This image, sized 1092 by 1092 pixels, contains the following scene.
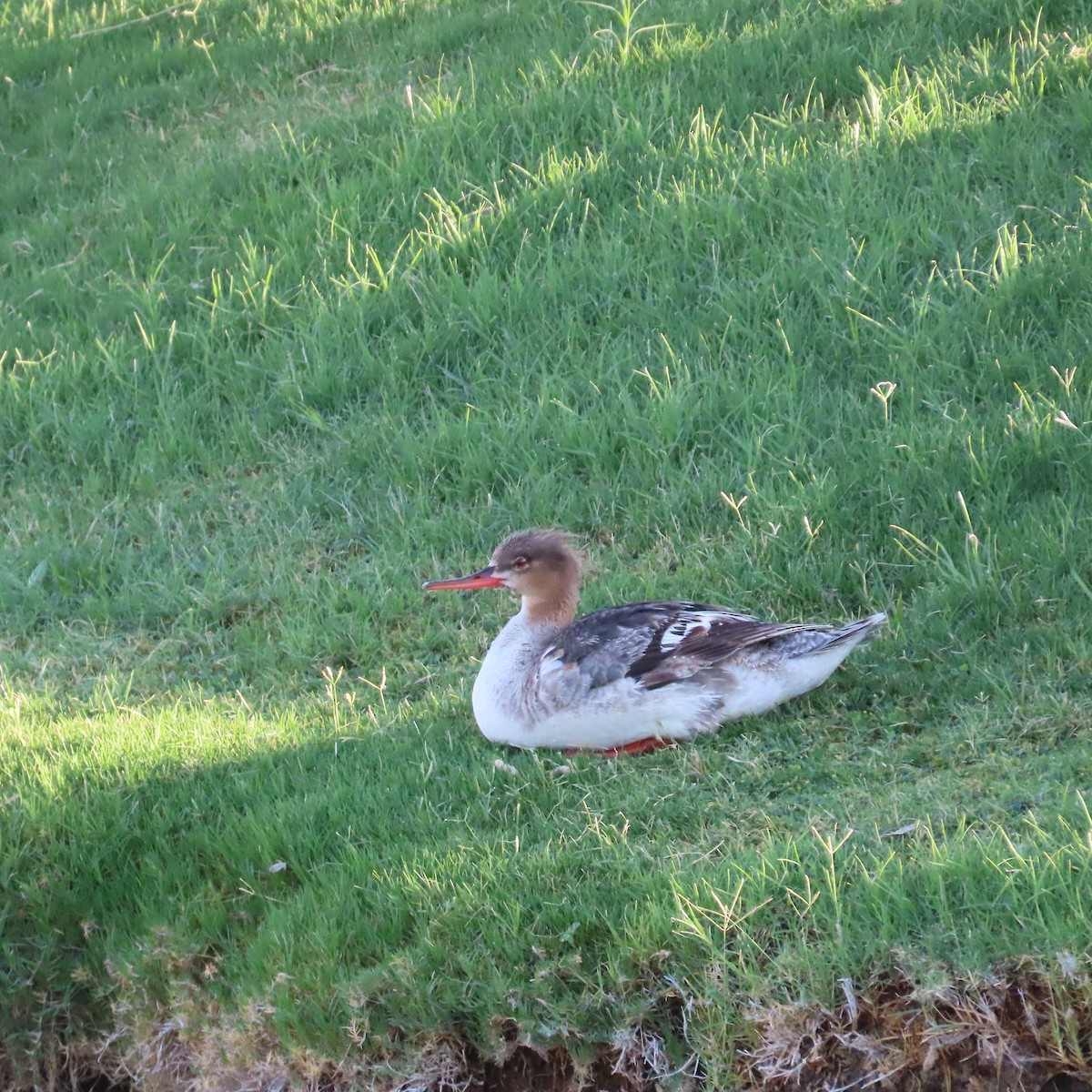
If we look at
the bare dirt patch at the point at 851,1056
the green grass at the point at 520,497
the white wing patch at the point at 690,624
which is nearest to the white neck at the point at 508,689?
the green grass at the point at 520,497

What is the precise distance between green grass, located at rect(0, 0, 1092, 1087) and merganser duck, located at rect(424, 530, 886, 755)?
18 cm

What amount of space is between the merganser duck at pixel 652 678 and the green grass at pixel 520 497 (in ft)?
0.59

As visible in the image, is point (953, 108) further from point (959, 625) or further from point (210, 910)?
point (210, 910)

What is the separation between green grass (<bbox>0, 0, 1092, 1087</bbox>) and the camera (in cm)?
402

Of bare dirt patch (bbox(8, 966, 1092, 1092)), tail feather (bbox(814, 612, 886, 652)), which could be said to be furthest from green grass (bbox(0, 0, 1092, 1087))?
tail feather (bbox(814, 612, 886, 652))

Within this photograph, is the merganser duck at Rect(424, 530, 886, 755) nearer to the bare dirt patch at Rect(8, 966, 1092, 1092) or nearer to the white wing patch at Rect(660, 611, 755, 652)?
the white wing patch at Rect(660, 611, 755, 652)

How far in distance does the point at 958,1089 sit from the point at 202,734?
3.05m

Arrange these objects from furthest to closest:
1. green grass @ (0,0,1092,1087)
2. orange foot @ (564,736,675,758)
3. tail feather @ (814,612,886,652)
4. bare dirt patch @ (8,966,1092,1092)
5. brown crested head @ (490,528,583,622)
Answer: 1. brown crested head @ (490,528,583,622)
2. orange foot @ (564,736,675,758)
3. tail feather @ (814,612,886,652)
4. green grass @ (0,0,1092,1087)
5. bare dirt patch @ (8,966,1092,1092)

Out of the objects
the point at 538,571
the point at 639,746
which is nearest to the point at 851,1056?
the point at 639,746

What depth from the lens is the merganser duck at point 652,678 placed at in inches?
195

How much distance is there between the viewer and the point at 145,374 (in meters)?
8.23

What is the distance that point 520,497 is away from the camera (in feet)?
22.3

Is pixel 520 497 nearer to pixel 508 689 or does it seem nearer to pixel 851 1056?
pixel 508 689

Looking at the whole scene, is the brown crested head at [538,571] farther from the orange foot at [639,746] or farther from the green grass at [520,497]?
the orange foot at [639,746]
